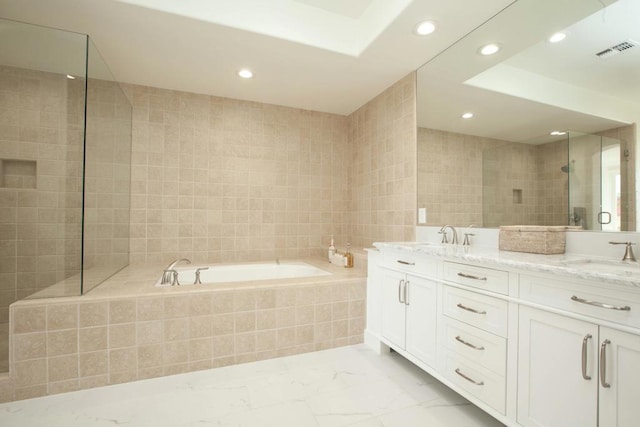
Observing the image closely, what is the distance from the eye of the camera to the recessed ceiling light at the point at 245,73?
250cm

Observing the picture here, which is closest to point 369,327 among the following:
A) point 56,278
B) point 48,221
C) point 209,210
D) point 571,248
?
point 571,248

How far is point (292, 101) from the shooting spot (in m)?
3.19

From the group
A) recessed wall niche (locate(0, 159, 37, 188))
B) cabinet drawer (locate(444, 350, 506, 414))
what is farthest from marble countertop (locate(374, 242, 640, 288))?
recessed wall niche (locate(0, 159, 37, 188))

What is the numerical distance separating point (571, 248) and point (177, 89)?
11.2 feet

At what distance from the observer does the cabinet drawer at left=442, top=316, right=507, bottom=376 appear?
50.8 inches

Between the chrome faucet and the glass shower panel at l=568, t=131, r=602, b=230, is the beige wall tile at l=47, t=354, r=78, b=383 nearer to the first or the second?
the chrome faucet

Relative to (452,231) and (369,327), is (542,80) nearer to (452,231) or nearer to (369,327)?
(452,231)

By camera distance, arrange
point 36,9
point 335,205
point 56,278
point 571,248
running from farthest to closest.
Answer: point 335,205
point 56,278
point 36,9
point 571,248

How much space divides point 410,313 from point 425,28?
188cm

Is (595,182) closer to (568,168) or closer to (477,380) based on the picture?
(568,168)

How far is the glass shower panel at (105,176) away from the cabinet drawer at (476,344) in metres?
2.24

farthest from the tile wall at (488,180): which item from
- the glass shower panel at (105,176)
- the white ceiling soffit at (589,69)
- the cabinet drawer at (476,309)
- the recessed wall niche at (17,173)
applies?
the recessed wall niche at (17,173)

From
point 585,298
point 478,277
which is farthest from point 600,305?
point 478,277

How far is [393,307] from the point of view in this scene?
205 cm
